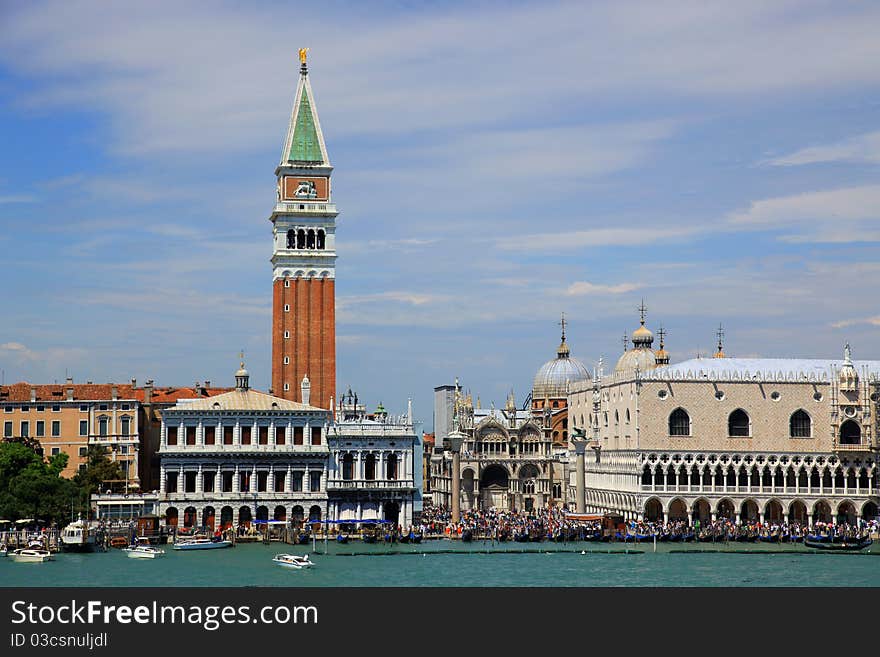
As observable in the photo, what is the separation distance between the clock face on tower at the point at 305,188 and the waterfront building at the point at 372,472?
19.1 m

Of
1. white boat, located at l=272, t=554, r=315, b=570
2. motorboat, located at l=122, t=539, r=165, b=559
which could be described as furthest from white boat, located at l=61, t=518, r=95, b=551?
white boat, located at l=272, t=554, r=315, b=570

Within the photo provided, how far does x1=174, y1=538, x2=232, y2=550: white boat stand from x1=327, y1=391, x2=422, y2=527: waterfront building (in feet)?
26.3

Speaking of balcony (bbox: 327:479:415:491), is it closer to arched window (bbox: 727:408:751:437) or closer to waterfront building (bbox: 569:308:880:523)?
waterfront building (bbox: 569:308:880:523)

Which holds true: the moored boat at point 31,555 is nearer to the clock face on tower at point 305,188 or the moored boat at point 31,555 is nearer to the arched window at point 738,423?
the clock face on tower at point 305,188

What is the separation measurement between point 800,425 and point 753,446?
122 inches

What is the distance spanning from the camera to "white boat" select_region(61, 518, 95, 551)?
216ft

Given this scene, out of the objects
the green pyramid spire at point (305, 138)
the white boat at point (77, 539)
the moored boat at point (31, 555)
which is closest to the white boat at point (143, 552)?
the white boat at point (77, 539)

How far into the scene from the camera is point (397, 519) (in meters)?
76.6

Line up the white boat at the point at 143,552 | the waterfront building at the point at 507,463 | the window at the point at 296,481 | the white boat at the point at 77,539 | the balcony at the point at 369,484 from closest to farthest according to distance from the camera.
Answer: the white boat at the point at 143,552, the white boat at the point at 77,539, the window at the point at 296,481, the balcony at the point at 369,484, the waterfront building at the point at 507,463

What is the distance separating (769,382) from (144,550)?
3823cm

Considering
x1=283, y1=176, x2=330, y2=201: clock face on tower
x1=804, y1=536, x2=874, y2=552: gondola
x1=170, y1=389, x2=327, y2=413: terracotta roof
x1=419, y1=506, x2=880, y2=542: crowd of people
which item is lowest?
x1=804, y1=536, x2=874, y2=552: gondola

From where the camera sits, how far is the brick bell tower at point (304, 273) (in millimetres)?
89000

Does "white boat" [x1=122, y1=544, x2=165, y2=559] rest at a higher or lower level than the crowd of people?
lower

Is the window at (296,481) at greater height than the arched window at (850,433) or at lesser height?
lesser
